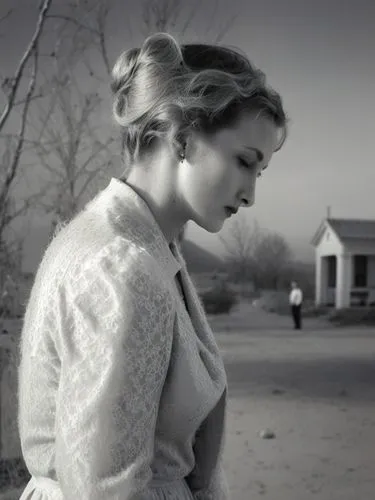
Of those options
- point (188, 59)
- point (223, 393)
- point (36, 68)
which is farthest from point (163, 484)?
point (36, 68)

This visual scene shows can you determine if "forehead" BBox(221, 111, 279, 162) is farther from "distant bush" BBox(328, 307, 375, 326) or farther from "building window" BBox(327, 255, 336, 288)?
"building window" BBox(327, 255, 336, 288)

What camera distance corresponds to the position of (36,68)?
197 centimetres

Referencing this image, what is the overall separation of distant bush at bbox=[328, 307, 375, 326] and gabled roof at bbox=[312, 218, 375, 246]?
2.60 ft

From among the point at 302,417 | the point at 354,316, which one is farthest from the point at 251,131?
the point at 354,316

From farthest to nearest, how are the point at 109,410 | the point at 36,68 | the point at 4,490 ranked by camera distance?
the point at 4,490 < the point at 36,68 < the point at 109,410

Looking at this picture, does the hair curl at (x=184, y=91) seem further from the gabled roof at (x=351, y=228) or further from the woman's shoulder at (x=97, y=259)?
the gabled roof at (x=351, y=228)

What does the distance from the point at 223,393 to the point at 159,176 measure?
206 mm

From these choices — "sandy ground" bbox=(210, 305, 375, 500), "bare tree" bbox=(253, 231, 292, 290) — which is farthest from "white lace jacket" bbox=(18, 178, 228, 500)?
"bare tree" bbox=(253, 231, 292, 290)

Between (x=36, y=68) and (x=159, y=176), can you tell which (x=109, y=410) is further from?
(x=36, y=68)

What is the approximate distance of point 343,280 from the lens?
698 centimetres

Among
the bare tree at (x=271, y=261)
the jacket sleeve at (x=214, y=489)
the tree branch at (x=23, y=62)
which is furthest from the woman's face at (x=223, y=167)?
the bare tree at (x=271, y=261)

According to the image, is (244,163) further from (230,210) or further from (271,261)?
(271,261)

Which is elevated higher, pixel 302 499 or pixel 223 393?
pixel 223 393

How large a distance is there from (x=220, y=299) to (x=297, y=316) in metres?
0.91
